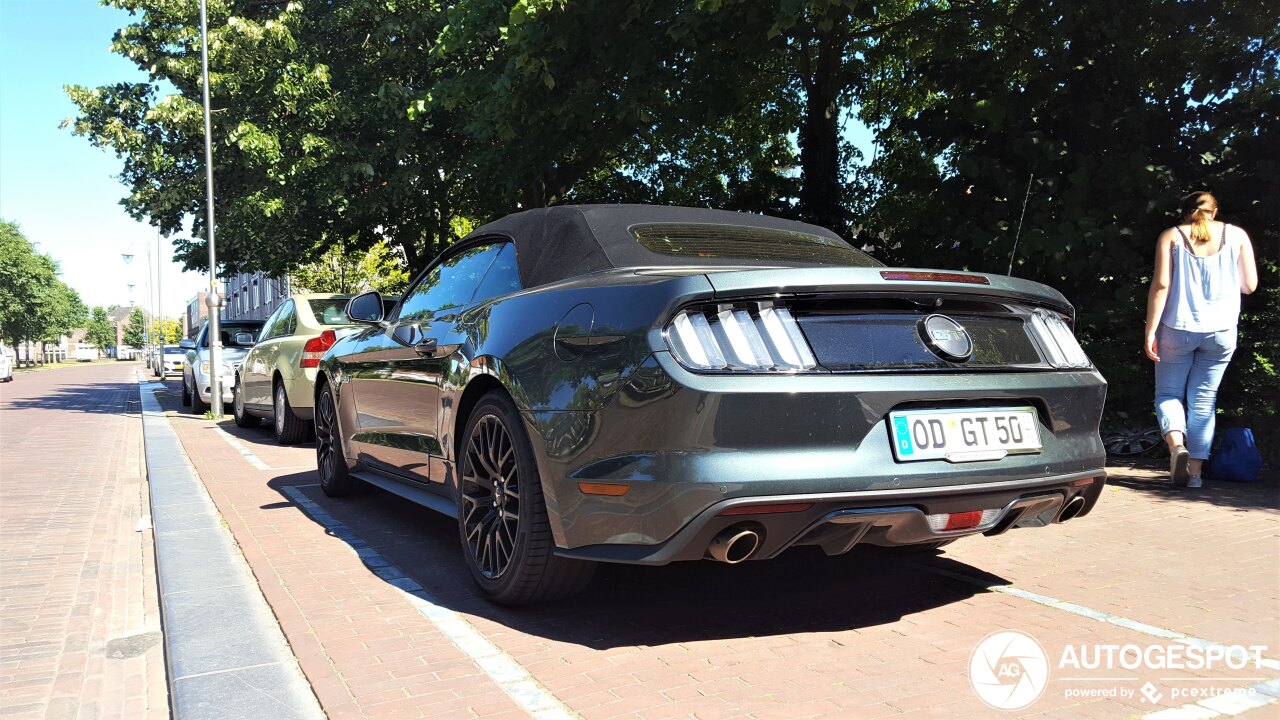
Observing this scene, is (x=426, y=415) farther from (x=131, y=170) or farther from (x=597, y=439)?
(x=131, y=170)

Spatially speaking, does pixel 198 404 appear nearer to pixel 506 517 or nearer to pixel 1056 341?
pixel 506 517

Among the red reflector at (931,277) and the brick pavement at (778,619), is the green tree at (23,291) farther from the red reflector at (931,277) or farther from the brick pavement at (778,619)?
the red reflector at (931,277)

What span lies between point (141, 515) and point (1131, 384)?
26.0 feet

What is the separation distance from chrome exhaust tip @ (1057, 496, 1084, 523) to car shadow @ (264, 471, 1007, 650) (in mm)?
580

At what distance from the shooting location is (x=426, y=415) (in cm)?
448

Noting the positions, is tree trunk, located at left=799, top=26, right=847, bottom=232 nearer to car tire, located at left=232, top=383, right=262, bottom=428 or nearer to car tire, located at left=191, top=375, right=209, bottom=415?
car tire, located at left=232, top=383, right=262, bottom=428

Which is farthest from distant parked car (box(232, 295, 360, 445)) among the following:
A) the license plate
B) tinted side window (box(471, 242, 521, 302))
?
the license plate

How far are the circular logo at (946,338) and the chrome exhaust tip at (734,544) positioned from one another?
89cm

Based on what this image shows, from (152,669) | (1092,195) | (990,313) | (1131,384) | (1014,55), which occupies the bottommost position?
(152,669)

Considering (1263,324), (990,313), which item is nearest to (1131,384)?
(1263,324)

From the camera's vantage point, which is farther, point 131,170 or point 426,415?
point 131,170

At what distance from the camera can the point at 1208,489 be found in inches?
243

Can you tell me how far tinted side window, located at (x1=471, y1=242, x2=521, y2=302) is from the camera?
407 centimetres

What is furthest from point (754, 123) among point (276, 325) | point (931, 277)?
point (931, 277)
